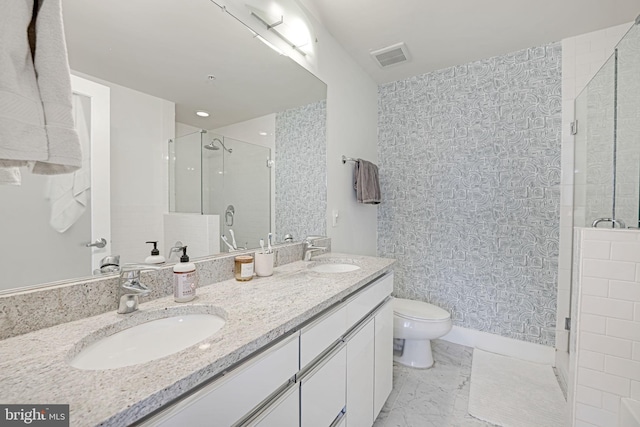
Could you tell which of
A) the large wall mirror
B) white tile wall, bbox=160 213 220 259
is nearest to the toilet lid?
the large wall mirror

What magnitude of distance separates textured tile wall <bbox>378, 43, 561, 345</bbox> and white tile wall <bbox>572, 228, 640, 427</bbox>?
0.97 meters

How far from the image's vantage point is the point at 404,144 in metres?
2.59

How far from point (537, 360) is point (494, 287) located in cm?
59

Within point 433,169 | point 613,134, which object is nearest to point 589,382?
point 613,134

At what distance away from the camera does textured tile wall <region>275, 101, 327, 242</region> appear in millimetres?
1674

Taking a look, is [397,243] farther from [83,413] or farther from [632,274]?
[83,413]

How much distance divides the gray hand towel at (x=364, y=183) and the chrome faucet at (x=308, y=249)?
661 millimetres

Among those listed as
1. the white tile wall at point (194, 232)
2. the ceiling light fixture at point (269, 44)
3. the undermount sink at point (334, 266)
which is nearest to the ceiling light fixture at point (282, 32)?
the ceiling light fixture at point (269, 44)

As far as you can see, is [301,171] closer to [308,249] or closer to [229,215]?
[308,249]

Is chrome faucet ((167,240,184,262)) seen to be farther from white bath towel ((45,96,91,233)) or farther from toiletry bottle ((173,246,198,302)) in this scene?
white bath towel ((45,96,91,233))

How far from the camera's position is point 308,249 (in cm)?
171

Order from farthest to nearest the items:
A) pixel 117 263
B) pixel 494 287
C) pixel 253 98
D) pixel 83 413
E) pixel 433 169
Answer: pixel 433 169
pixel 494 287
pixel 253 98
pixel 117 263
pixel 83 413

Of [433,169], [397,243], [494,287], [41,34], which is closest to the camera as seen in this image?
[41,34]

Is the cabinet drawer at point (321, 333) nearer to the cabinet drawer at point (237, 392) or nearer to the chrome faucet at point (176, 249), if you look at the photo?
the cabinet drawer at point (237, 392)
